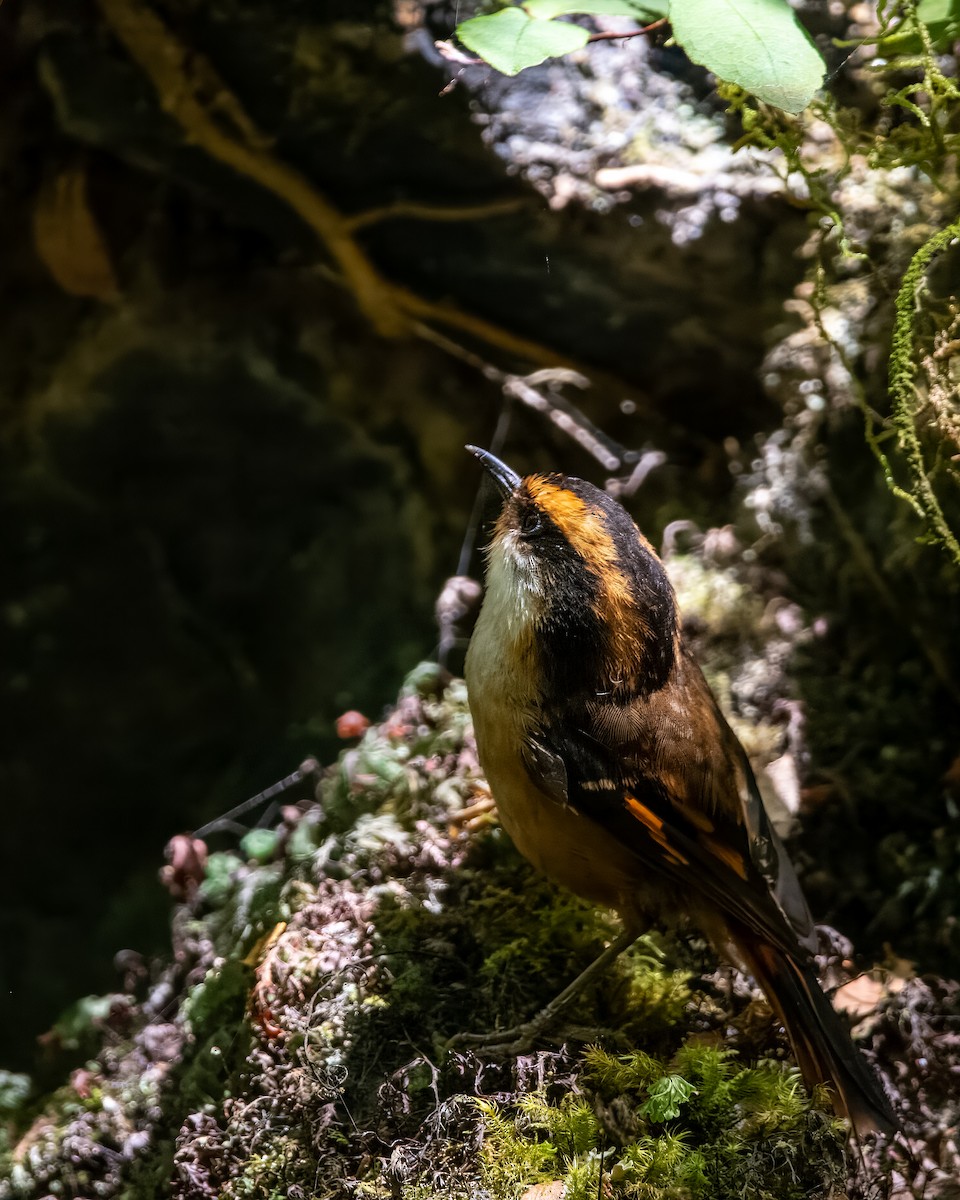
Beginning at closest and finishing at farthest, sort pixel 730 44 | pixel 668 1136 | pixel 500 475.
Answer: pixel 668 1136, pixel 730 44, pixel 500 475

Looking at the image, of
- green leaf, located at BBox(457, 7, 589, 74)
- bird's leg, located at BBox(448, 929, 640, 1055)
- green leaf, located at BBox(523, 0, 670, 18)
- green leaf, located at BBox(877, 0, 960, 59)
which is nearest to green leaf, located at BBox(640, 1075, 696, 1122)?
bird's leg, located at BBox(448, 929, 640, 1055)

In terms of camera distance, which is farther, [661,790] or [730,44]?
[661,790]

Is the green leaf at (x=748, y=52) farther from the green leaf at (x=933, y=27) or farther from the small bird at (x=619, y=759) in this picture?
the small bird at (x=619, y=759)

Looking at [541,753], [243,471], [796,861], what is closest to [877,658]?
[796,861]

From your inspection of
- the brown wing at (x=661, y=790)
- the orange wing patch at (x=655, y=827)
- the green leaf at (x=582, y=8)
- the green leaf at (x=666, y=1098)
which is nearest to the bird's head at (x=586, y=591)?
the brown wing at (x=661, y=790)

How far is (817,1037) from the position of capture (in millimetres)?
2469

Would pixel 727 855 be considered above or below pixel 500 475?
below

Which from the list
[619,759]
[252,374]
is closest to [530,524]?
[619,759]

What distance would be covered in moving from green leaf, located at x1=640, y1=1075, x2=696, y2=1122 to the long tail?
373mm

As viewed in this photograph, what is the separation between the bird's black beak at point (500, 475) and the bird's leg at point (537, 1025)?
1.30 meters

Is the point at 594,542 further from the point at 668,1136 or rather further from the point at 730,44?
the point at 668,1136

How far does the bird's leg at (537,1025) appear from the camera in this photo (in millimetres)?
2529

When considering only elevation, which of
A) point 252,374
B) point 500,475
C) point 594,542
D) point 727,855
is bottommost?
point 727,855

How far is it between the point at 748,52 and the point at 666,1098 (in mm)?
2582
